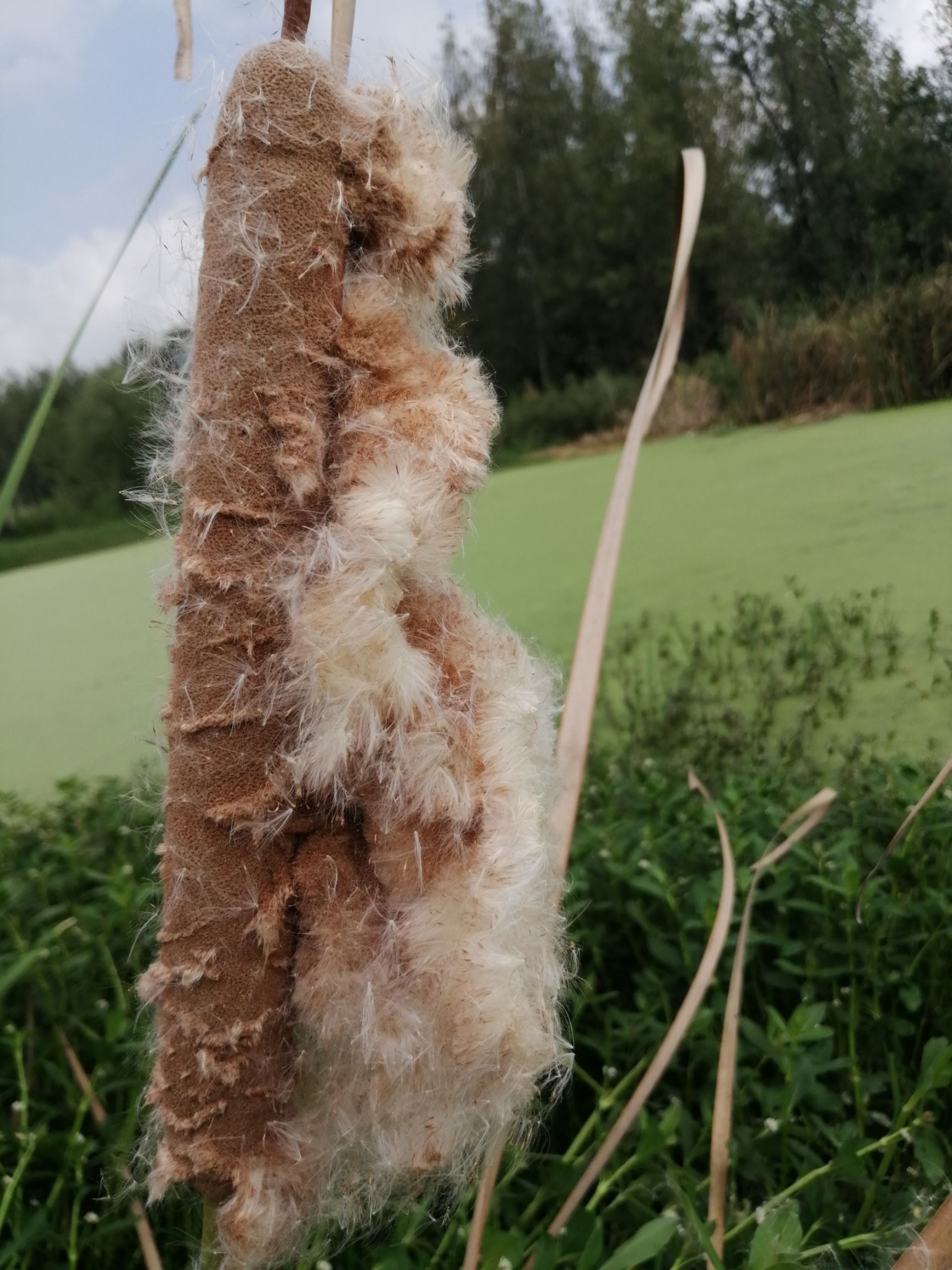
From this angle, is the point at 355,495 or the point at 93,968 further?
the point at 93,968

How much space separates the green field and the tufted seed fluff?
772 millimetres

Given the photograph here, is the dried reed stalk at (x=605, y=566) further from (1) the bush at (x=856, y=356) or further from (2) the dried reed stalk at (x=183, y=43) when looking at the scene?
(1) the bush at (x=856, y=356)

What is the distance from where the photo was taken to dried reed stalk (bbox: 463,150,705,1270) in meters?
0.45

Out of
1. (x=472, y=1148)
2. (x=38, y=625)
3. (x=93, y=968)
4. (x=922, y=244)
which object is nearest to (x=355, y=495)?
(x=472, y=1148)

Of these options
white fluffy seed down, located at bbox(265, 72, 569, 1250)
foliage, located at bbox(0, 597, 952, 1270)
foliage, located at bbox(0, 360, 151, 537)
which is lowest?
foliage, located at bbox(0, 597, 952, 1270)

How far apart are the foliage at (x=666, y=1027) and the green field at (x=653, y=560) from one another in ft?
0.28

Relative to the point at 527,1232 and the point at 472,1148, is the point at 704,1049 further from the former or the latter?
the point at 472,1148

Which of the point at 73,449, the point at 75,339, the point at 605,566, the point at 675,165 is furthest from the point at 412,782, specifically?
the point at 73,449

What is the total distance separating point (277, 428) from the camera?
35 centimetres

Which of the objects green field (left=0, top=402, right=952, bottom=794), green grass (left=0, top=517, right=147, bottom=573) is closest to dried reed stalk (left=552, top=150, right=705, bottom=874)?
green field (left=0, top=402, right=952, bottom=794)

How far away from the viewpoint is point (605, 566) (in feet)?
1.52

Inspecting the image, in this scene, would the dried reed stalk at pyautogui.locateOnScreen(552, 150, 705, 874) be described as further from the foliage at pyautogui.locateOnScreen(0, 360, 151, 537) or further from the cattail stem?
the foliage at pyautogui.locateOnScreen(0, 360, 151, 537)

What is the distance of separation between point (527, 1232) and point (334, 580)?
0.48 metres

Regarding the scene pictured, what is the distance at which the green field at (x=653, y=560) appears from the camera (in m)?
1.11
